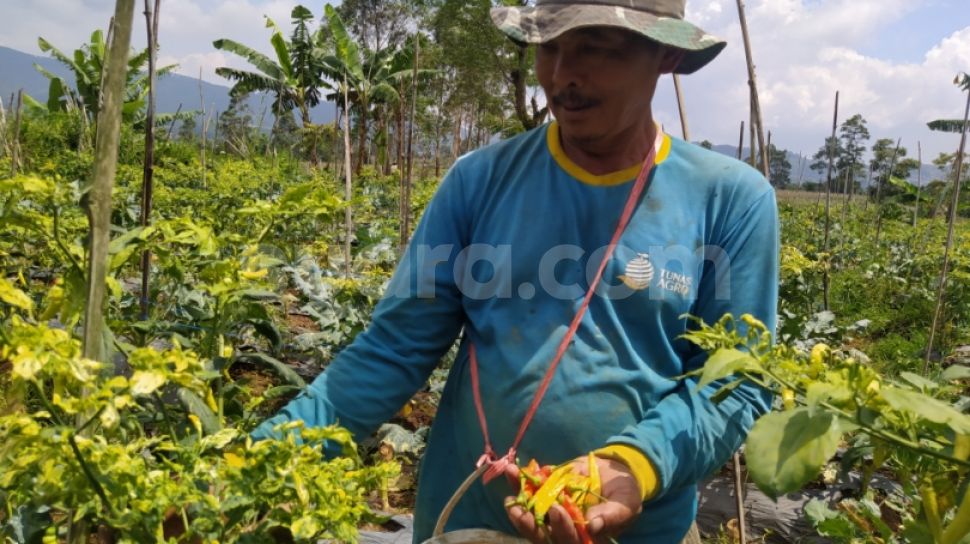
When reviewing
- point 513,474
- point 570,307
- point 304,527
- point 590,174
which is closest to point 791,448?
point 304,527

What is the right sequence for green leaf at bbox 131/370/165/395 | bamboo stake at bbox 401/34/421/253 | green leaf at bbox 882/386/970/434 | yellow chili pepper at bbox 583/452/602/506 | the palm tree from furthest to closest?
the palm tree, bamboo stake at bbox 401/34/421/253, yellow chili pepper at bbox 583/452/602/506, green leaf at bbox 131/370/165/395, green leaf at bbox 882/386/970/434

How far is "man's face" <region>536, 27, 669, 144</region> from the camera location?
126 centimetres

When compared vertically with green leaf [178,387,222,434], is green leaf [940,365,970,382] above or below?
above

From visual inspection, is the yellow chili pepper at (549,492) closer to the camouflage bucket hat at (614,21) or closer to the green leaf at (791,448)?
the green leaf at (791,448)

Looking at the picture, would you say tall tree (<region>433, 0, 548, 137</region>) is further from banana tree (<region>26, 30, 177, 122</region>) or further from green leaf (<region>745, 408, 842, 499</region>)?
green leaf (<region>745, 408, 842, 499</region>)

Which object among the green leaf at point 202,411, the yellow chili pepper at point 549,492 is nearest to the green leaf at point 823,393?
the yellow chili pepper at point 549,492

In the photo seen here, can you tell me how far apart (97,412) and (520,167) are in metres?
0.92

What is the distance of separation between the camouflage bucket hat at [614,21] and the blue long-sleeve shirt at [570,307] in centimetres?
22

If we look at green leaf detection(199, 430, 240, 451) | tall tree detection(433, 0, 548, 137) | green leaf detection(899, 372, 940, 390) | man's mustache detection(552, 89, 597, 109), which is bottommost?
green leaf detection(199, 430, 240, 451)

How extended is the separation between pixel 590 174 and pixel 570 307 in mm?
244

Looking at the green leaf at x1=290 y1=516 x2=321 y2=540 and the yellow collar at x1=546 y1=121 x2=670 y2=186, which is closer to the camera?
the green leaf at x1=290 y1=516 x2=321 y2=540

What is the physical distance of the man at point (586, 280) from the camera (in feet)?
4.18

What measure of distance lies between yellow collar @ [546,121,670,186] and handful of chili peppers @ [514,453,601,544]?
510 mm

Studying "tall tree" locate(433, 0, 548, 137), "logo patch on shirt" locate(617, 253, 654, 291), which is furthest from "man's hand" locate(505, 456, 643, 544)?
"tall tree" locate(433, 0, 548, 137)
